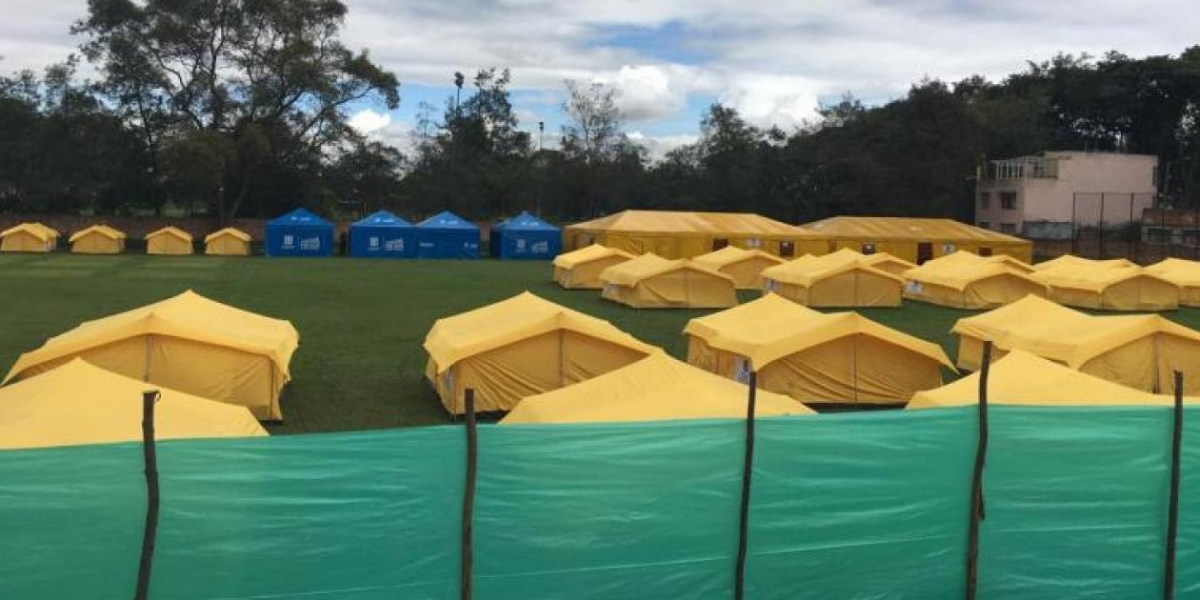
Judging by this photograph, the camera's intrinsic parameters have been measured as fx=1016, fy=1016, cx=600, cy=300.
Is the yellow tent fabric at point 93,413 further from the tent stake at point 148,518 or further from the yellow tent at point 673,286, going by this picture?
the yellow tent at point 673,286

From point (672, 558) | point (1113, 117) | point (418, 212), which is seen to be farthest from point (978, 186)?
point (672, 558)

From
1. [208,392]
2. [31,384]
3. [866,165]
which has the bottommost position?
[208,392]

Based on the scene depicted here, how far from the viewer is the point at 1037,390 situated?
11422 mm

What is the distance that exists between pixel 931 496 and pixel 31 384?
8.83 m

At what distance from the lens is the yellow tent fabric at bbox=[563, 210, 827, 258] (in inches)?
2169

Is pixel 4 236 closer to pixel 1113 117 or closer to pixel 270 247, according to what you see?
pixel 270 247

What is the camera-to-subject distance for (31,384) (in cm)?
1044

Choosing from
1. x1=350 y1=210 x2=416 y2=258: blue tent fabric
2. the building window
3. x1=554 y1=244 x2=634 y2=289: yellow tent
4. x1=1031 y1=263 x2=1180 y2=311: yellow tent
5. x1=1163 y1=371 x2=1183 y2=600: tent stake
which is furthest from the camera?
x1=350 y1=210 x2=416 y2=258: blue tent fabric

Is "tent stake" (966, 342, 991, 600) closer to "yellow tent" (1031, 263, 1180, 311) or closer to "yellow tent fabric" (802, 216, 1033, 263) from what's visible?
"yellow tent" (1031, 263, 1180, 311)

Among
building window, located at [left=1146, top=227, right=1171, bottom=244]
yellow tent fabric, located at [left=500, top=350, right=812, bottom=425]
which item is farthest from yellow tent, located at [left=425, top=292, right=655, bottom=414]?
building window, located at [left=1146, top=227, right=1171, bottom=244]

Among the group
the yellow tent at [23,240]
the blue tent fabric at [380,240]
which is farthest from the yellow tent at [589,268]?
the yellow tent at [23,240]

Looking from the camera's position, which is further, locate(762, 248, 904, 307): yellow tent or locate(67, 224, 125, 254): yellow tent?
locate(67, 224, 125, 254): yellow tent

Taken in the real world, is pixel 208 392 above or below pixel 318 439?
below

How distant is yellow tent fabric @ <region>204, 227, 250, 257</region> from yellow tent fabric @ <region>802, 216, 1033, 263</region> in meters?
32.0
